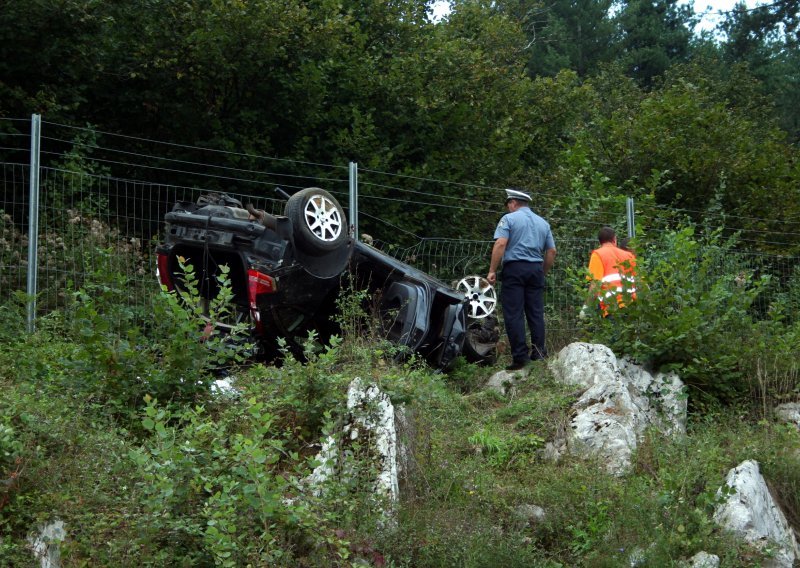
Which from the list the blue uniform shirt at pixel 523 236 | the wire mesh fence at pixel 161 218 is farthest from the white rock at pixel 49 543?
the blue uniform shirt at pixel 523 236

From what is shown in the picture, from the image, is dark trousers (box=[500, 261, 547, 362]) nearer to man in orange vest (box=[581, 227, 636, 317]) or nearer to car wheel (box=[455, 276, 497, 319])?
man in orange vest (box=[581, 227, 636, 317])

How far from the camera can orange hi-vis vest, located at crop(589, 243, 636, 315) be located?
Result: 417 inches

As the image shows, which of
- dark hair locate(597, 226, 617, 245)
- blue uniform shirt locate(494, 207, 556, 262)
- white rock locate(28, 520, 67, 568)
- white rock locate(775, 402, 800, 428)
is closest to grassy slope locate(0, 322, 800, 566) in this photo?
white rock locate(28, 520, 67, 568)

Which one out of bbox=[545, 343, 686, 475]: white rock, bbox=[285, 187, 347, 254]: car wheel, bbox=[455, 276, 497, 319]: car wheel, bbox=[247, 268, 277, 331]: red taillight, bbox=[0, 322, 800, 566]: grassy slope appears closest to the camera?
bbox=[0, 322, 800, 566]: grassy slope

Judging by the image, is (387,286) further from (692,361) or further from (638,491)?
(638,491)

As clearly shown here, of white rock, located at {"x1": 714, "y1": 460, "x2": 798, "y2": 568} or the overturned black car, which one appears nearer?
white rock, located at {"x1": 714, "y1": 460, "x2": 798, "y2": 568}

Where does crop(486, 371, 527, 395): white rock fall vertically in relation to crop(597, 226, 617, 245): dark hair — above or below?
below

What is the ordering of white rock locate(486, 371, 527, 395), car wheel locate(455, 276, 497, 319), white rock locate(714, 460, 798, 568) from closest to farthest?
1. white rock locate(714, 460, 798, 568)
2. white rock locate(486, 371, 527, 395)
3. car wheel locate(455, 276, 497, 319)

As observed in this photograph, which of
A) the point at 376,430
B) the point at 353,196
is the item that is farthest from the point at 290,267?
the point at 353,196

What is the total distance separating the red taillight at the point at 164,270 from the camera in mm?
10148

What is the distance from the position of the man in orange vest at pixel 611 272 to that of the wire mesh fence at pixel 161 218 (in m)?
0.37

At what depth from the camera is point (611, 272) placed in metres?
11.7

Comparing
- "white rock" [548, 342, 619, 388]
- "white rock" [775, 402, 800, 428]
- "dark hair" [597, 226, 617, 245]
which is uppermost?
"dark hair" [597, 226, 617, 245]

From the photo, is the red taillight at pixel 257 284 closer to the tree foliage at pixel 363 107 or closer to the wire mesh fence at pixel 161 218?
the wire mesh fence at pixel 161 218
